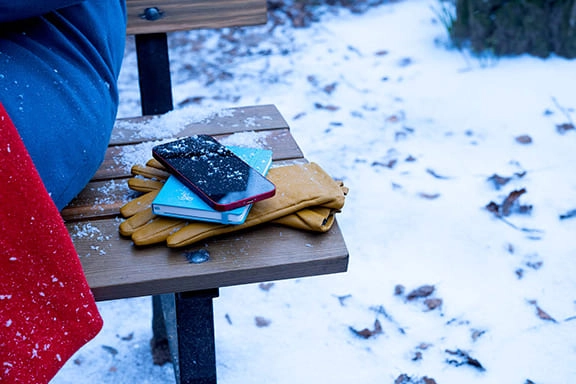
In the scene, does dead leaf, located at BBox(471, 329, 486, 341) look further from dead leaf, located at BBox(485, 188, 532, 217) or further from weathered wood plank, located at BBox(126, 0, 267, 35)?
weathered wood plank, located at BBox(126, 0, 267, 35)

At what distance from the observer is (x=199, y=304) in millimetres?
1412

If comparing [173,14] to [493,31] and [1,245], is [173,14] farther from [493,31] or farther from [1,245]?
[493,31]

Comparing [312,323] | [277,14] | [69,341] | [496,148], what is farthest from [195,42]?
[69,341]

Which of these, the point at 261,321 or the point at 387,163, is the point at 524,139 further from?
the point at 261,321

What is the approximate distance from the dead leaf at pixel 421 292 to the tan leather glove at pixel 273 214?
0.93 metres

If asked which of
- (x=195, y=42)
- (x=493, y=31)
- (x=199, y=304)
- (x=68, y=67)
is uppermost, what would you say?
(x=68, y=67)

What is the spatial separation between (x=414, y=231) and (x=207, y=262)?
1.43 meters

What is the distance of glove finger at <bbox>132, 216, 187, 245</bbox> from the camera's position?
4.20 ft

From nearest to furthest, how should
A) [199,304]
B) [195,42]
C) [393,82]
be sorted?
[199,304]
[393,82]
[195,42]

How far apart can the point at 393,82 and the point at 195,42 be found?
151 cm

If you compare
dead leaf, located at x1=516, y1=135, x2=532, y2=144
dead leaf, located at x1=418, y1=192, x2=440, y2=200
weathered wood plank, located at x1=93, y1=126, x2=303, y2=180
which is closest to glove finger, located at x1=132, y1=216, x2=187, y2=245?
weathered wood plank, located at x1=93, y1=126, x2=303, y2=180

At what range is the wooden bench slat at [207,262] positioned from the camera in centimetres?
123

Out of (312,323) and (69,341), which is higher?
(69,341)

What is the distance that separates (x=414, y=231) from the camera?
2.56 m
